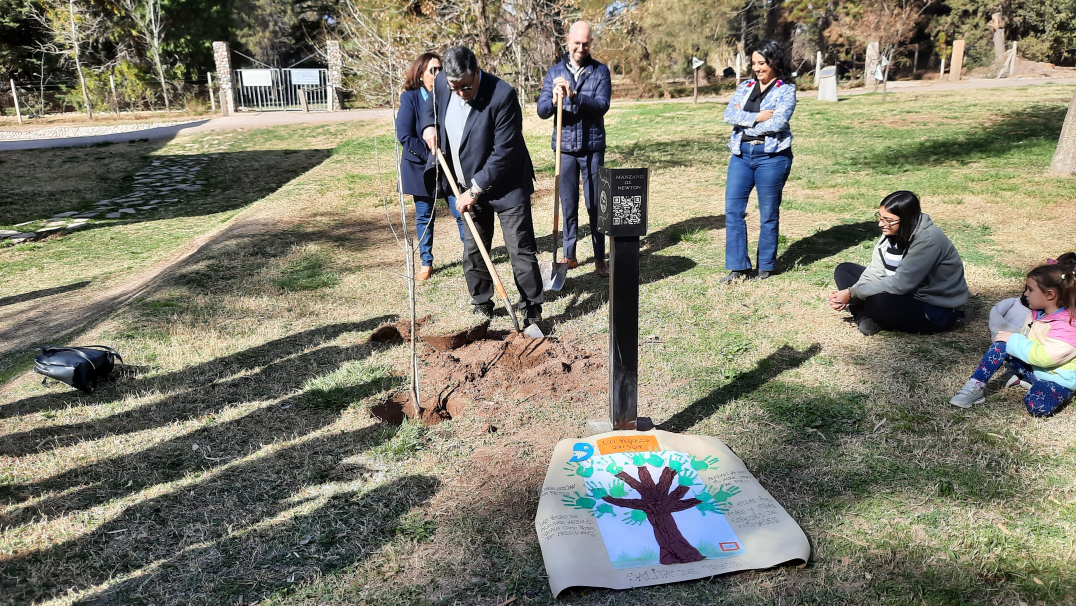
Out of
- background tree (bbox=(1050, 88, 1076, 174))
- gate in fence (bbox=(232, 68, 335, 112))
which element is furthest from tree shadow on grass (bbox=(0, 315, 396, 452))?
gate in fence (bbox=(232, 68, 335, 112))

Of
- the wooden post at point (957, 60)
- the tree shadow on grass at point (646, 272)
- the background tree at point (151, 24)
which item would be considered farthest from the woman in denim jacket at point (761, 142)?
the background tree at point (151, 24)

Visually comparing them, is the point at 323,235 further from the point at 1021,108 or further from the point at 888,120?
the point at 1021,108

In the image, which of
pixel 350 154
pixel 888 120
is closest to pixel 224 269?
pixel 350 154

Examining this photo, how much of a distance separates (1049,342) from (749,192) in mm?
2409

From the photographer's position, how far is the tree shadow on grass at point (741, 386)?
3.85m

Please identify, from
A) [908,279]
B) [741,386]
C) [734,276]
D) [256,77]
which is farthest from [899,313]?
[256,77]

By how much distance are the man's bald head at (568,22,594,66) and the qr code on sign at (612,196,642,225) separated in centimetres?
269

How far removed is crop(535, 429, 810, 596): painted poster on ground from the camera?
2750mm

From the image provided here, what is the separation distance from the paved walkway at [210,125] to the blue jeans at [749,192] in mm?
16848

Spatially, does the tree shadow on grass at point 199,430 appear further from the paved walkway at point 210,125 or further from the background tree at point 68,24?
the background tree at point 68,24

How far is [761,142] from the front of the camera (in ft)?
17.4

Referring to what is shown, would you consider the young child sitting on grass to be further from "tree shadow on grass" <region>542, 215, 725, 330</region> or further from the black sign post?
"tree shadow on grass" <region>542, 215, 725, 330</region>

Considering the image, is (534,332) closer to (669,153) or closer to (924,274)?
(924,274)

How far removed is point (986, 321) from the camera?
4859 mm
